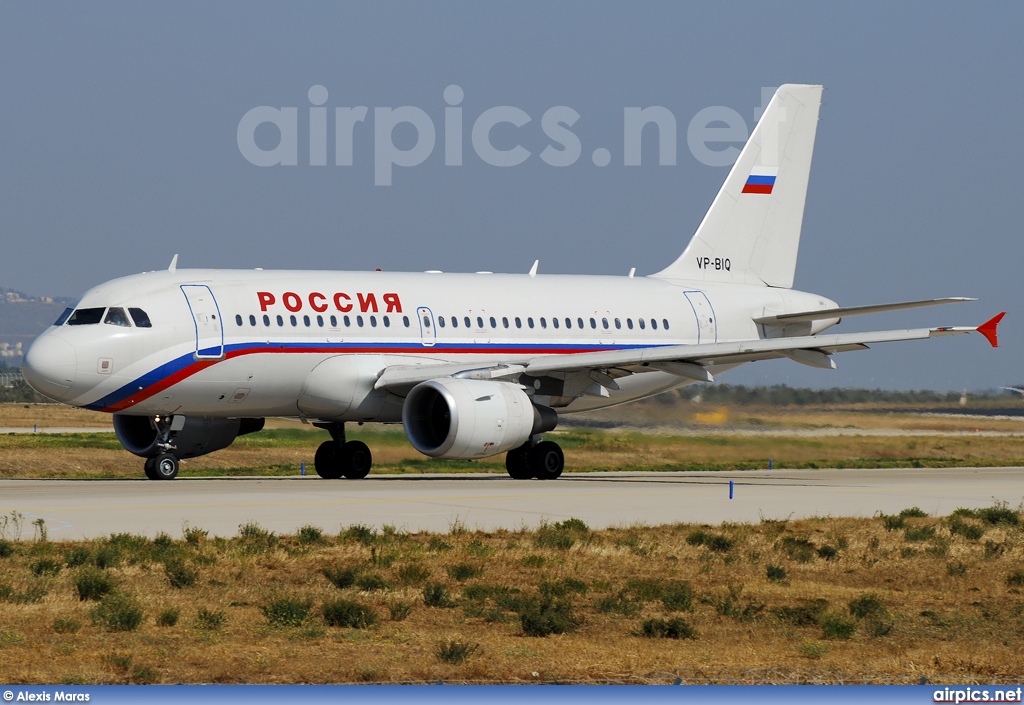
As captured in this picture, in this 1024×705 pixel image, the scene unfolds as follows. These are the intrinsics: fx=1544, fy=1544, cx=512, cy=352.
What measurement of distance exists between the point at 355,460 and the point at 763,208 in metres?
13.4

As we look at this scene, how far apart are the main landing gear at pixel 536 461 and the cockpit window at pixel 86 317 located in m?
9.25

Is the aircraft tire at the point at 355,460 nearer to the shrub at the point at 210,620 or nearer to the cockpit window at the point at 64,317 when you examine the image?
the cockpit window at the point at 64,317


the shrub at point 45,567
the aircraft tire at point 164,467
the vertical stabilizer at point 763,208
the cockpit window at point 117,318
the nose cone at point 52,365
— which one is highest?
the vertical stabilizer at point 763,208

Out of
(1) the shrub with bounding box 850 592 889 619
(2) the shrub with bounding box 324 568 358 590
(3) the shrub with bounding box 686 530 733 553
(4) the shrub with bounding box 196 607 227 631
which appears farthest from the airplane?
(4) the shrub with bounding box 196 607 227 631

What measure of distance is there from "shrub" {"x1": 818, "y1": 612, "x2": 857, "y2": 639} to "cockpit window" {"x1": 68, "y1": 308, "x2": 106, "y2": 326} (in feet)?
61.5

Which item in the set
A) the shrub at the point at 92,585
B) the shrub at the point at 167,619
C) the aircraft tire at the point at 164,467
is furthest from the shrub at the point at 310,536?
the aircraft tire at the point at 164,467

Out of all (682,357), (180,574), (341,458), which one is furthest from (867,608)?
(341,458)

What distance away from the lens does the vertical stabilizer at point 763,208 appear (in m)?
40.1

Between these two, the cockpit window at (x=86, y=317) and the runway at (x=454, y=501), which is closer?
the runway at (x=454, y=501)

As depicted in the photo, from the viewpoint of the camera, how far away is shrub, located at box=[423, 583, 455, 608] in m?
15.3

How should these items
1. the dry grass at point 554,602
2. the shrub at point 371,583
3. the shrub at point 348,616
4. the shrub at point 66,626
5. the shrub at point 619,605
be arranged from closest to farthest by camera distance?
the dry grass at point 554,602 → the shrub at point 66,626 → the shrub at point 348,616 → the shrub at point 619,605 → the shrub at point 371,583

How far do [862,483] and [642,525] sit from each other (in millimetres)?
12711

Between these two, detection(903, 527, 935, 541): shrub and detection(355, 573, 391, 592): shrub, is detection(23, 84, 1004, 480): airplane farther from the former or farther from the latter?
detection(355, 573, 391, 592): shrub

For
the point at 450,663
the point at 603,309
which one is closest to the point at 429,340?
the point at 603,309
